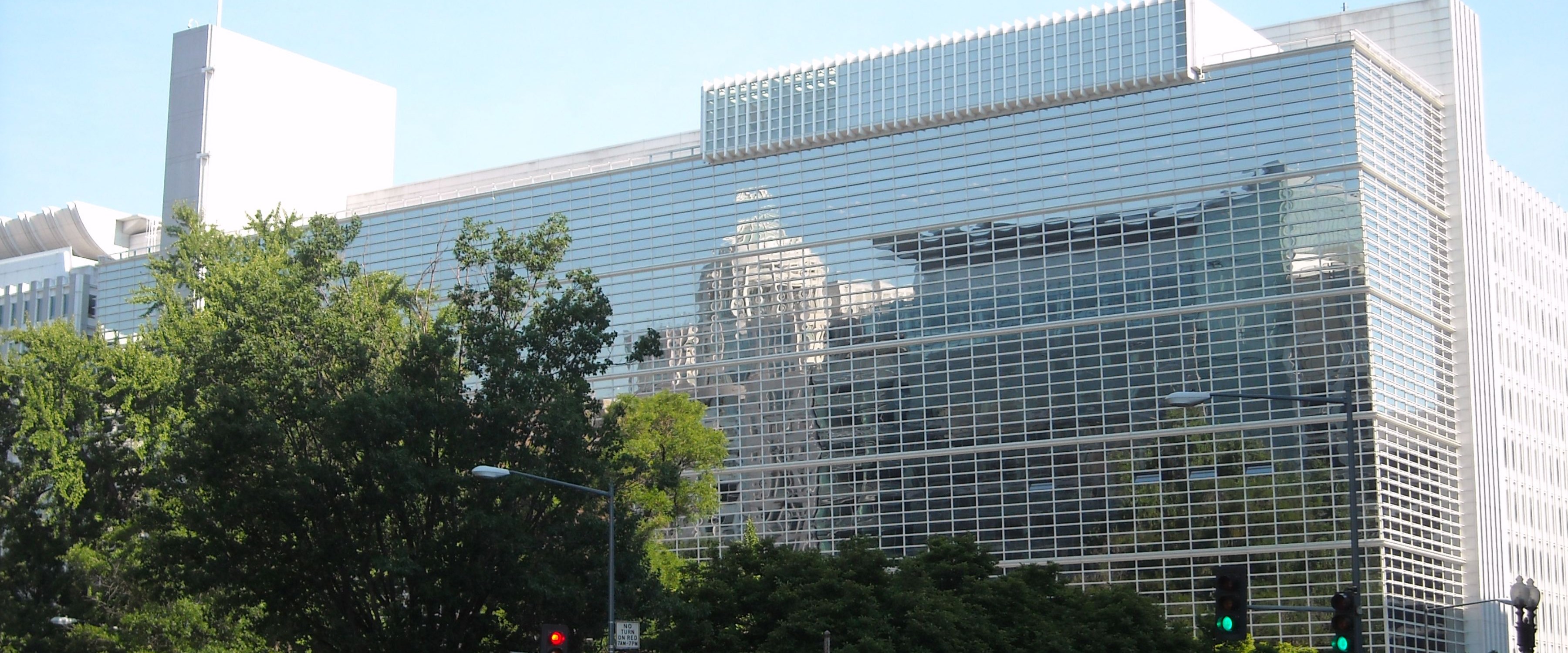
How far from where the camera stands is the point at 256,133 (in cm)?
9581

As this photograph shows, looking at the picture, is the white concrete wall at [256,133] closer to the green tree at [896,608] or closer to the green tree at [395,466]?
the green tree at [395,466]

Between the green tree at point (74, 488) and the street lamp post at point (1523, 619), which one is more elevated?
the green tree at point (74, 488)

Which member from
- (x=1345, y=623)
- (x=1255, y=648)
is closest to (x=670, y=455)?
(x=1255, y=648)

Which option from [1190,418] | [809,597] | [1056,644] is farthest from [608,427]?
[1190,418]

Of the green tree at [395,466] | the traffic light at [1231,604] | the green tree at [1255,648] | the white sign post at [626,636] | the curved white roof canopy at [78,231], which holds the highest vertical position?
the curved white roof canopy at [78,231]

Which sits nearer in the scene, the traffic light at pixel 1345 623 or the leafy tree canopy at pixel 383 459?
the traffic light at pixel 1345 623

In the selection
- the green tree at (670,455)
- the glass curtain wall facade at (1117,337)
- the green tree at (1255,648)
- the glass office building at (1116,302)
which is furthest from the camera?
the glass office building at (1116,302)

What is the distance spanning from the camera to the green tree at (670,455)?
56.0m

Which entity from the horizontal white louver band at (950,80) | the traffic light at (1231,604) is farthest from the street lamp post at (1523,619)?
the horizontal white louver band at (950,80)

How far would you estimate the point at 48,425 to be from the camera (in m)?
58.0

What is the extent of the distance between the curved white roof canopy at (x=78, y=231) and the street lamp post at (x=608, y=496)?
6391 cm

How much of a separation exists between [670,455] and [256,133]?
44633 mm

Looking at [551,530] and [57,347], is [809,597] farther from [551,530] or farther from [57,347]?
[57,347]

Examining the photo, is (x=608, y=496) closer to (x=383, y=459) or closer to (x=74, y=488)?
(x=383, y=459)
